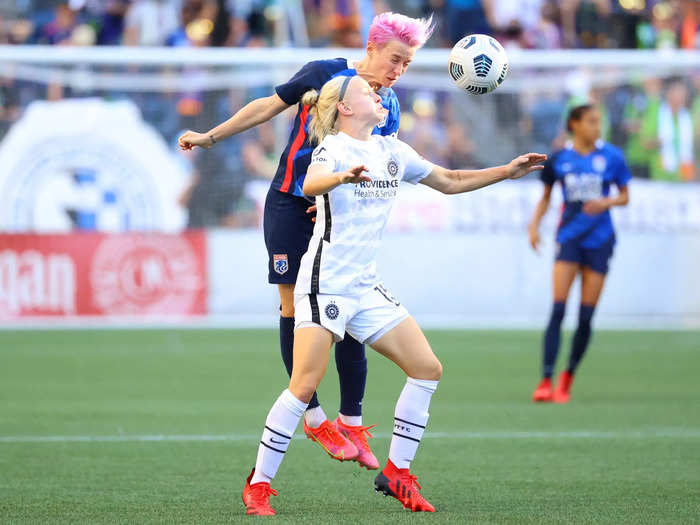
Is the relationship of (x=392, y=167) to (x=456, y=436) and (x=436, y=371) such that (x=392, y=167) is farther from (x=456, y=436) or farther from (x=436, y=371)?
(x=456, y=436)

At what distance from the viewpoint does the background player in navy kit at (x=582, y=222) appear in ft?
33.0

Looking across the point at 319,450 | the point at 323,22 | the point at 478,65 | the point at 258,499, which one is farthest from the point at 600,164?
the point at 323,22

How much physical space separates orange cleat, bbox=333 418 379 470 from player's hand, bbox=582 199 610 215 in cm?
411

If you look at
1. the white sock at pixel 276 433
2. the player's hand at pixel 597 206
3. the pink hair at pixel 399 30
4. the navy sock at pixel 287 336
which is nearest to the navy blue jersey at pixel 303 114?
the pink hair at pixel 399 30

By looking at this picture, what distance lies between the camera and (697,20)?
19.8m

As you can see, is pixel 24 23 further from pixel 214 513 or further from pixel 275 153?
pixel 214 513

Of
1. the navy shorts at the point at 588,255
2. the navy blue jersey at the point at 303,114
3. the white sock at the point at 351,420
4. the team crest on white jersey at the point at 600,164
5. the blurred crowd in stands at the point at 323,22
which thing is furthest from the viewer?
the blurred crowd in stands at the point at 323,22

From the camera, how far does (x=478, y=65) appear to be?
6496 mm

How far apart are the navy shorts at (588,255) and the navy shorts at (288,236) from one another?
4.05 m

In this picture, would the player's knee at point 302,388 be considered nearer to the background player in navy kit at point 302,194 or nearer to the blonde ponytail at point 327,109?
the background player in navy kit at point 302,194

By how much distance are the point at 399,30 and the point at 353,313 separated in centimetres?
139

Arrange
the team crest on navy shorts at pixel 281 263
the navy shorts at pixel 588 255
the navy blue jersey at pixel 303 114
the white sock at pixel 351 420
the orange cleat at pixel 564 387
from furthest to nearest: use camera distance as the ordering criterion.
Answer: the navy shorts at pixel 588 255 < the orange cleat at pixel 564 387 < the white sock at pixel 351 420 < the team crest on navy shorts at pixel 281 263 < the navy blue jersey at pixel 303 114

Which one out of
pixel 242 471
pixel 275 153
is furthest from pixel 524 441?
pixel 275 153

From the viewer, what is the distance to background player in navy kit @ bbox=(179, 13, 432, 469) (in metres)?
6.12
